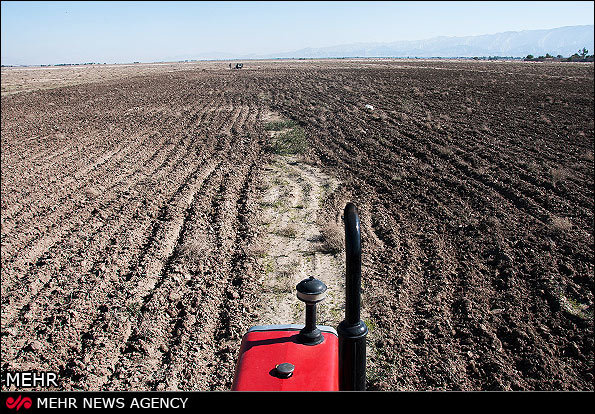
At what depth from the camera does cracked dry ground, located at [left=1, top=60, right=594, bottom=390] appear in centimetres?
402

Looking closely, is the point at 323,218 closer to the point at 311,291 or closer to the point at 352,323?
the point at 311,291

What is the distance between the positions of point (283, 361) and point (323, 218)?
534 centimetres

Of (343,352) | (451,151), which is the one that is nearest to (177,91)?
(451,151)

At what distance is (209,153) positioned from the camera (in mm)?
11672

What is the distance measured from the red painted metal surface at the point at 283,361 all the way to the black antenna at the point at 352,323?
210 millimetres

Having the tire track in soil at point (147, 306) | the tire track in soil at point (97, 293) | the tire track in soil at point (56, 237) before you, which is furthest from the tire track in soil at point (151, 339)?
the tire track in soil at point (56, 237)

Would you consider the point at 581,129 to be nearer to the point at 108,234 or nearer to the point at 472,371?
the point at 472,371

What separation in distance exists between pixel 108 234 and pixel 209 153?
5.41 metres

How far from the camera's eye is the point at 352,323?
1.58 meters

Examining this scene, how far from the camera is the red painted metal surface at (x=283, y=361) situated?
1.79 metres

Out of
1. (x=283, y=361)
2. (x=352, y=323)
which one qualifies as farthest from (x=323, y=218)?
(x=352, y=323)
